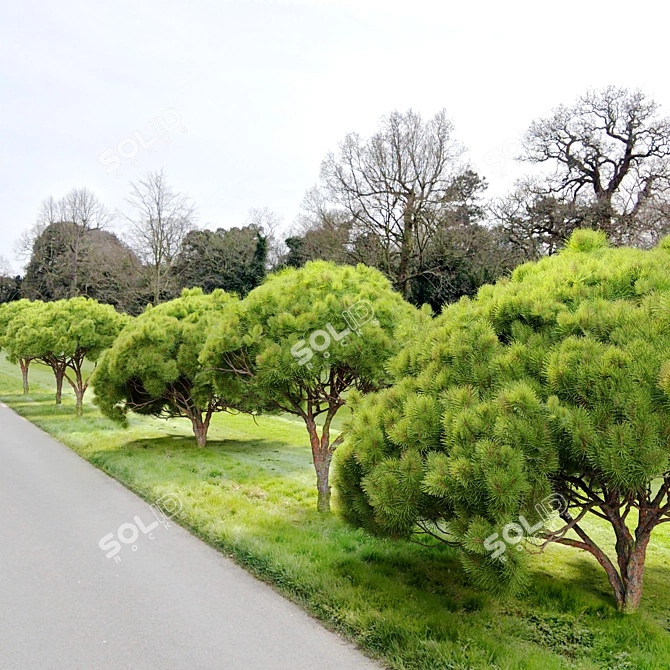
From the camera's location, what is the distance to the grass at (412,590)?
13.0 feet

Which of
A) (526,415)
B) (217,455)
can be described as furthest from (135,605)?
(217,455)

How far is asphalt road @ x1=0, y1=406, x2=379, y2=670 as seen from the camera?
402 centimetres

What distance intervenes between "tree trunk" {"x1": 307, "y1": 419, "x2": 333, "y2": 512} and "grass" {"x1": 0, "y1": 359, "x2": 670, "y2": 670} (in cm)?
28

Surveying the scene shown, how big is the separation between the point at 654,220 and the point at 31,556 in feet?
63.8

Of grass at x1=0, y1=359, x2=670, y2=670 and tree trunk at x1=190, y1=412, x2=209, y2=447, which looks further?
tree trunk at x1=190, y1=412, x2=209, y2=447

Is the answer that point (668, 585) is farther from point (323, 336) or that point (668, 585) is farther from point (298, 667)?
point (323, 336)

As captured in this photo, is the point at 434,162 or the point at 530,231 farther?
the point at 434,162

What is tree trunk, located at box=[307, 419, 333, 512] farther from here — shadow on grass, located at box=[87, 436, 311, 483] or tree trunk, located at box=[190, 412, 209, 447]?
tree trunk, located at box=[190, 412, 209, 447]

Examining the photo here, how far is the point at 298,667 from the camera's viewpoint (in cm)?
385

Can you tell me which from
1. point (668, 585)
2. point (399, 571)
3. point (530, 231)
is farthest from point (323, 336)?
point (530, 231)

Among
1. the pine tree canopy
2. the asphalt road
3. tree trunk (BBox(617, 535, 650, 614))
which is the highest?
the pine tree canopy
